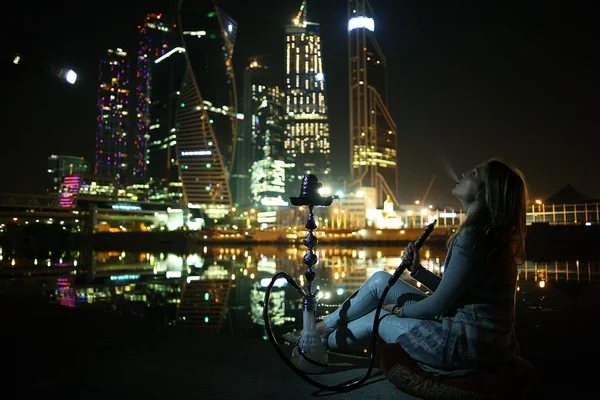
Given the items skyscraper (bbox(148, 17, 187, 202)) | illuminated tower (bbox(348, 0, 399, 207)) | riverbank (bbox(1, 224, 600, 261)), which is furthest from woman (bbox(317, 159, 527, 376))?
illuminated tower (bbox(348, 0, 399, 207))

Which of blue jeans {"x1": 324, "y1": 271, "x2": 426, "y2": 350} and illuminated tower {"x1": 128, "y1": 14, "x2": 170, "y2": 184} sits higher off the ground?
illuminated tower {"x1": 128, "y1": 14, "x2": 170, "y2": 184}

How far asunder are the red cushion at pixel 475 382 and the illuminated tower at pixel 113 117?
197816mm

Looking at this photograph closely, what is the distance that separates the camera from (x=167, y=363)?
3.94m

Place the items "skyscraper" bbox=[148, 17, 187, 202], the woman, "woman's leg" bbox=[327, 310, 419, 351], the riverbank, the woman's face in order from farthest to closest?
"skyscraper" bbox=[148, 17, 187, 202] < the riverbank < "woman's leg" bbox=[327, 310, 419, 351] < the woman's face < the woman

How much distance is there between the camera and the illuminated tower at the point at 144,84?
181 meters

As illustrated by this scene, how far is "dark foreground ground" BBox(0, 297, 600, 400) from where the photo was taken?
125 inches

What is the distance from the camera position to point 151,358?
411 cm

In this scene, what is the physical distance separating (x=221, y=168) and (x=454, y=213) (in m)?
72.7

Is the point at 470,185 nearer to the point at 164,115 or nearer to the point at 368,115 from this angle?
the point at 164,115

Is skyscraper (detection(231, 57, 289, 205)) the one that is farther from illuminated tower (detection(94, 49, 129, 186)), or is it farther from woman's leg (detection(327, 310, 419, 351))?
woman's leg (detection(327, 310, 419, 351))

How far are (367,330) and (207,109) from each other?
5942 inches

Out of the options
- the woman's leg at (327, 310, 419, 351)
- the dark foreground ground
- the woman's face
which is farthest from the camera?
the dark foreground ground

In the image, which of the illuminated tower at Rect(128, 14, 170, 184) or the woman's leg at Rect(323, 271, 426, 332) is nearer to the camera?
the woman's leg at Rect(323, 271, 426, 332)

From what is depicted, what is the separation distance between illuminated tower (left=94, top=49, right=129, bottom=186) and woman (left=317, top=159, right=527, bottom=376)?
19793 cm
